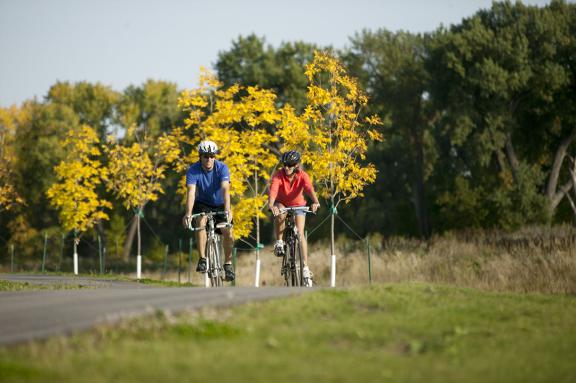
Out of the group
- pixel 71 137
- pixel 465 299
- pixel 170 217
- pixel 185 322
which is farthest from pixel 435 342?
pixel 170 217

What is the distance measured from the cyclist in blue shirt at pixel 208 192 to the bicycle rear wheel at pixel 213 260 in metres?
0.11

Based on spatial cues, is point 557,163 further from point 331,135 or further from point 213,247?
point 213,247

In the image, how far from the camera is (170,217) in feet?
208

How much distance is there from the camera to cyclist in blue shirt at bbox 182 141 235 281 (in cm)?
1285

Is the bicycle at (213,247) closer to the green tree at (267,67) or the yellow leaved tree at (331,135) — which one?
the yellow leaved tree at (331,135)

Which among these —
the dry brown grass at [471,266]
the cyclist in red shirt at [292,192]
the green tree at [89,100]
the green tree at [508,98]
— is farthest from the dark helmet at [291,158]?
the green tree at [89,100]

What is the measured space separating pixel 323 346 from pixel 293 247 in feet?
21.1

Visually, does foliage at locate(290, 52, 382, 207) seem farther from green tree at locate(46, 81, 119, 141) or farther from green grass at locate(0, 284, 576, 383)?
green tree at locate(46, 81, 119, 141)

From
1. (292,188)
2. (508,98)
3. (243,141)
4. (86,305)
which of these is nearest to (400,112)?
(508,98)

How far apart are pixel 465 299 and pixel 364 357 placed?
384cm

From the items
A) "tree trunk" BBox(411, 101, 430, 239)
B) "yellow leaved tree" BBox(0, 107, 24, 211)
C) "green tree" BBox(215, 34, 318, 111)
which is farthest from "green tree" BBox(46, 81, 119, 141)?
"tree trunk" BBox(411, 101, 430, 239)

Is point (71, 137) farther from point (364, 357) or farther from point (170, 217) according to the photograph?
point (170, 217)

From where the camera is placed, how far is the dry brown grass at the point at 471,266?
16.6 meters

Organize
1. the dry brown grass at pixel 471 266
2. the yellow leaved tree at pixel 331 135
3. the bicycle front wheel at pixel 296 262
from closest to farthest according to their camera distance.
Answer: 1. the bicycle front wheel at pixel 296 262
2. the dry brown grass at pixel 471 266
3. the yellow leaved tree at pixel 331 135
